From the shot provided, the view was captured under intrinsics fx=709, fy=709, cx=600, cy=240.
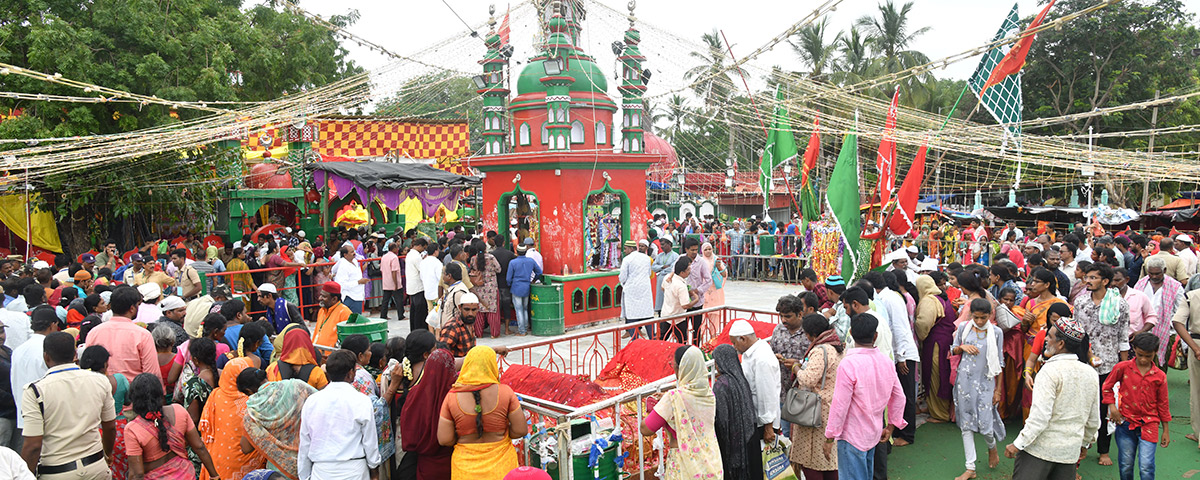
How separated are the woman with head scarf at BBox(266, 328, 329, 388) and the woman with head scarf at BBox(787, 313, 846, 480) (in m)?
3.36

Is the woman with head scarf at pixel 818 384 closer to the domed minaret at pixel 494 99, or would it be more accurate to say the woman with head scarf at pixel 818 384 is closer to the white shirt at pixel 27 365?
the white shirt at pixel 27 365

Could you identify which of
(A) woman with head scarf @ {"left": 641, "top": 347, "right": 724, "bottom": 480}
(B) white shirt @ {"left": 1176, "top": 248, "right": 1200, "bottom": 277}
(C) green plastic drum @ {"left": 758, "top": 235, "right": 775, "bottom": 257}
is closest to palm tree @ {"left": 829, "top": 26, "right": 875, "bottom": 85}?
(C) green plastic drum @ {"left": 758, "top": 235, "right": 775, "bottom": 257}

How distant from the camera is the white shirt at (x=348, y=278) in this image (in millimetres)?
11066

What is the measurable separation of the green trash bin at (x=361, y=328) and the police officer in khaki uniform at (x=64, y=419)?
224 centimetres

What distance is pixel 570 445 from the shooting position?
4570 millimetres

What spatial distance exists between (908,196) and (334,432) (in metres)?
6.79

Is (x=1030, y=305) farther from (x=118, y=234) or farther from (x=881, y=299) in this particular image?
(x=118, y=234)

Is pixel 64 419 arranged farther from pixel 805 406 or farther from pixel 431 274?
pixel 431 274

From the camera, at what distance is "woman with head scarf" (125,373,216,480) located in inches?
159

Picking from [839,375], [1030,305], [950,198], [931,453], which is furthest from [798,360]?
[950,198]

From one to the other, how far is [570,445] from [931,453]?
357 centimetres

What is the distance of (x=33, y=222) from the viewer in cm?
1454

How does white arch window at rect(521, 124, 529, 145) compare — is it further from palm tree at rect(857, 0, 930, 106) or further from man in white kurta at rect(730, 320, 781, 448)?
palm tree at rect(857, 0, 930, 106)

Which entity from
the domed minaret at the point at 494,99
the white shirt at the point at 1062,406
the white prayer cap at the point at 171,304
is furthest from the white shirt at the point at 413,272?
the white shirt at the point at 1062,406
